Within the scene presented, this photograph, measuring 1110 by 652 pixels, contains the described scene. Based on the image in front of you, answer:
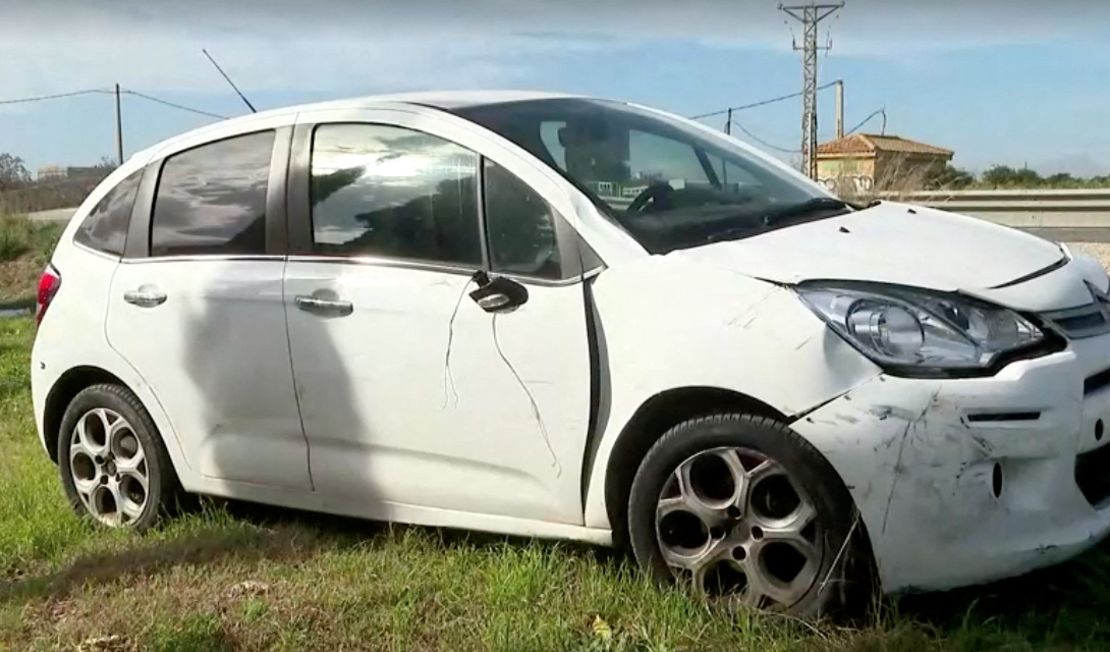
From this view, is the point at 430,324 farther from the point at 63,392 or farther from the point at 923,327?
the point at 63,392

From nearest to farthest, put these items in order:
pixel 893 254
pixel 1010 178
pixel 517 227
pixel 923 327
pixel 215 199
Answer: pixel 923 327 → pixel 893 254 → pixel 517 227 → pixel 215 199 → pixel 1010 178

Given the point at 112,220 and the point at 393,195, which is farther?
the point at 112,220

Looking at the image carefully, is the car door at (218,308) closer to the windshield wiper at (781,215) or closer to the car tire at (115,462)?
the car tire at (115,462)

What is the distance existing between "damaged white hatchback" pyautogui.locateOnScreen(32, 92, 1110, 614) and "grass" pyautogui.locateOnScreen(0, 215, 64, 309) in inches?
561

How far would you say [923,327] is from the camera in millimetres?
3164

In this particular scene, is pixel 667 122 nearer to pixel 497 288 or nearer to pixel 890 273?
pixel 497 288

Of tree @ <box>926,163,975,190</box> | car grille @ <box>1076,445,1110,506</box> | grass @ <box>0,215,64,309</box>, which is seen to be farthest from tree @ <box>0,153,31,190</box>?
car grille @ <box>1076,445,1110,506</box>

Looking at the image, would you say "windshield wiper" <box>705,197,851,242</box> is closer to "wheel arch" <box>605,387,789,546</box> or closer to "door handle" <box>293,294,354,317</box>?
"wheel arch" <box>605,387,789,546</box>

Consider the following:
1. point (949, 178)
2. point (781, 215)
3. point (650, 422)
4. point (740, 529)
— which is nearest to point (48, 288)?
point (650, 422)

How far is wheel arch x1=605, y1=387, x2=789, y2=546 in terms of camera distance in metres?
3.32

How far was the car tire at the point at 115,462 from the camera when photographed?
4.79 meters

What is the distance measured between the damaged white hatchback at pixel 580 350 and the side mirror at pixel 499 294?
1cm

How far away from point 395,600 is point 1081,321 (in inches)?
86.9

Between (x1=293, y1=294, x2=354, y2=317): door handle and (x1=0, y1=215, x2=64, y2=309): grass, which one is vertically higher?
(x1=293, y1=294, x2=354, y2=317): door handle
